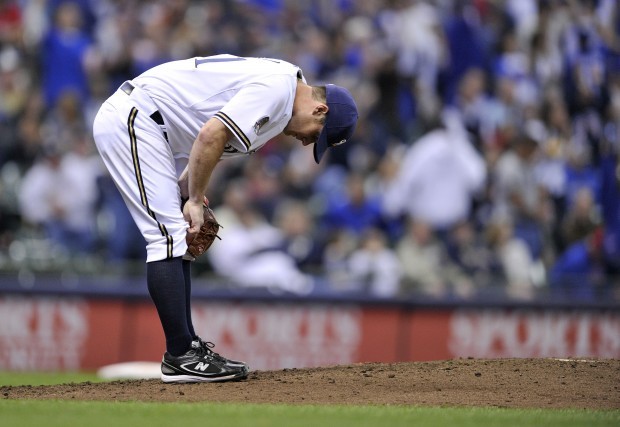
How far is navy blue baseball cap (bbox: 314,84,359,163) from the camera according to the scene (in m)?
6.57

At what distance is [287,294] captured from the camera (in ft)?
38.6

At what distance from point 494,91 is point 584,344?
3889 millimetres

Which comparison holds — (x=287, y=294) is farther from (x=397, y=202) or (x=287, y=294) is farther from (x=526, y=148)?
(x=526, y=148)

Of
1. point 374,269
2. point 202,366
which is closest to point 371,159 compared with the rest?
point 374,269

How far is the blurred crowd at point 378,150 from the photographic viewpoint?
1194 cm

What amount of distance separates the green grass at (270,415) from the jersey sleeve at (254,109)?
4.91 feet

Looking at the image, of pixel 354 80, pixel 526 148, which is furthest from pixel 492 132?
pixel 354 80

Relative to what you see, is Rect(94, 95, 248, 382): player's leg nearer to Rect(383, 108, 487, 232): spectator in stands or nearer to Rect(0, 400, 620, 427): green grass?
Rect(0, 400, 620, 427): green grass

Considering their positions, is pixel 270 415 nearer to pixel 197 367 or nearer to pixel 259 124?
pixel 197 367

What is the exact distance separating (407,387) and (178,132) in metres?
2.09

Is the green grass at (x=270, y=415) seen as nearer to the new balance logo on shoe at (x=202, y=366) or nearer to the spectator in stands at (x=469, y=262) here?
the new balance logo on shoe at (x=202, y=366)

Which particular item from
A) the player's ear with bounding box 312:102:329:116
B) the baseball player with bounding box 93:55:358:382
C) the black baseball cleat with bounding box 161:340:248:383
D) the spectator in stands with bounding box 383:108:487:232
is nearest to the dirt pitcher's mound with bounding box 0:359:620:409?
the black baseball cleat with bounding box 161:340:248:383

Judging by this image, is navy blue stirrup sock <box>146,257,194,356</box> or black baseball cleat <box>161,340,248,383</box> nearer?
navy blue stirrup sock <box>146,257,194,356</box>

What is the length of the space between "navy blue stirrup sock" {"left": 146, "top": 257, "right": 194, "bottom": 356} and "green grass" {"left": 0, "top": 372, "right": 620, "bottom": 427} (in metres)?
0.56
